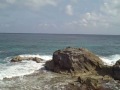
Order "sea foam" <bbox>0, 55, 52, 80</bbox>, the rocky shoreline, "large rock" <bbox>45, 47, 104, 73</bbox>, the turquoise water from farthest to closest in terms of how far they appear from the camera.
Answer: the turquoise water < "large rock" <bbox>45, 47, 104, 73</bbox> < "sea foam" <bbox>0, 55, 52, 80</bbox> < the rocky shoreline

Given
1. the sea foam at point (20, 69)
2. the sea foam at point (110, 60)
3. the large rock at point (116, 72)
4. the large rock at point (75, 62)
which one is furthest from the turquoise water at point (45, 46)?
the large rock at point (116, 72)

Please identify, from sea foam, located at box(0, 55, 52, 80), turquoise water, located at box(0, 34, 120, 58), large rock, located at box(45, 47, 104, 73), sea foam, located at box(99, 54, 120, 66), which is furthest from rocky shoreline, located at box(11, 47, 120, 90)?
turquoise water, located at box(0, 34, 120, 58)

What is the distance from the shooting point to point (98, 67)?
32375mm

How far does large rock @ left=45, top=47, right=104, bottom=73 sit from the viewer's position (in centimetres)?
3169

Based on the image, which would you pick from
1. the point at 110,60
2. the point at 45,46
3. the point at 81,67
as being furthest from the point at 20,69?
the point at 45,46

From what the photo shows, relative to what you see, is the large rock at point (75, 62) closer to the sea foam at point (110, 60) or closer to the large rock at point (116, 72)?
the large rock at point (116, 72)

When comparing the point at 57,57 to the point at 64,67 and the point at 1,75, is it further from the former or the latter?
the point at 1,75

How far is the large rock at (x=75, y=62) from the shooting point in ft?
104

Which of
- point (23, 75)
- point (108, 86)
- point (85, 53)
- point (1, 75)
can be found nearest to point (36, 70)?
point (23, 75)

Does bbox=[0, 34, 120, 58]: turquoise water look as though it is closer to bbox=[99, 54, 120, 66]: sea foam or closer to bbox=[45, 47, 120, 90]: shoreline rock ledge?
bbox=[99, 54, 120, 66]: sea foam

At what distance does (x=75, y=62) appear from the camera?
31.8 metres

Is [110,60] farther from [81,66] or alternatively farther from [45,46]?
[45,46]

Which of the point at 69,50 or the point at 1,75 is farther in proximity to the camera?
the point at 69,50

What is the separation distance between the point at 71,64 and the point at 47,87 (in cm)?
734
